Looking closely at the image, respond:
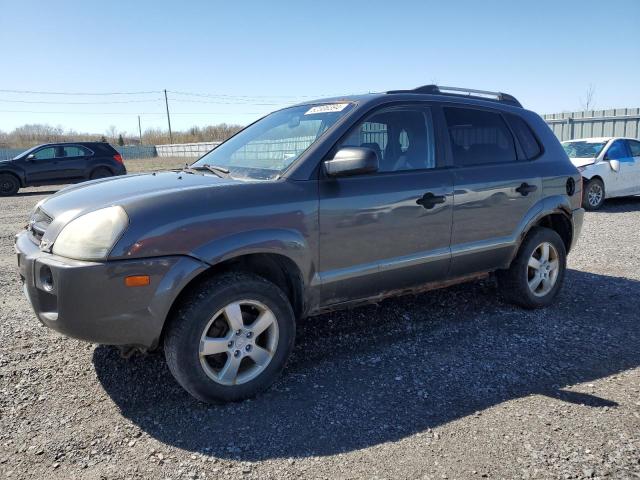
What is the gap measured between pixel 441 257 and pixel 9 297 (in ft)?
13.5

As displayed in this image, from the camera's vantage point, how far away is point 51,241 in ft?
9.25

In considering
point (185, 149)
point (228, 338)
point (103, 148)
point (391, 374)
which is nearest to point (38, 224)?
point (228, 338)

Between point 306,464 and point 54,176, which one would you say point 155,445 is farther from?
point 54,176

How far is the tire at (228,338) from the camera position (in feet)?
9.23

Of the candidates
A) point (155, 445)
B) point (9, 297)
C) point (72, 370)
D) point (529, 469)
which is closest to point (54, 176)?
point (9, 297)

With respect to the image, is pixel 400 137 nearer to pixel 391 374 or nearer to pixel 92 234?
pixel 391 374

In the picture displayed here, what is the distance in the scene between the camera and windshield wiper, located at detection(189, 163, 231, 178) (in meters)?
3.50

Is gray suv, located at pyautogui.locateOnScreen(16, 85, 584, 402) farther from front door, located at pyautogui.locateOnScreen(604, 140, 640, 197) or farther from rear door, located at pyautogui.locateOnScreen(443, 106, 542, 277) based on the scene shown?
front door, located at pyautogui.locateOnScreen(604, 140, 640, 197)

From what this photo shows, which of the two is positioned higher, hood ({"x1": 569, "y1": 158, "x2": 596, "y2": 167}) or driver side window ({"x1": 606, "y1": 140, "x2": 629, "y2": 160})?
driver side window ({"x1": 606, "y1": 140, "x2": 629, "y2": 160})

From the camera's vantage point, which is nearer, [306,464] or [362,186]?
[306,464]

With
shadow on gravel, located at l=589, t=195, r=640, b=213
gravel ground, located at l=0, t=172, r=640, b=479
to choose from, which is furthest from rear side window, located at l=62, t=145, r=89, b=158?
shadow on gravel, located at l=589, t=195, r=640, b=213

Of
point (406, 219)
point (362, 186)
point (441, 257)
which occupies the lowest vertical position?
point (441, 257)

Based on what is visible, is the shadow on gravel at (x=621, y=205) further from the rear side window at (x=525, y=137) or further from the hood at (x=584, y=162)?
the rear side window at (x=525, y=137)

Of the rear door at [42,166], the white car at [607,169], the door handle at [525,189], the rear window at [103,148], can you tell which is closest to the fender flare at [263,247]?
the door handle at [525,189]
